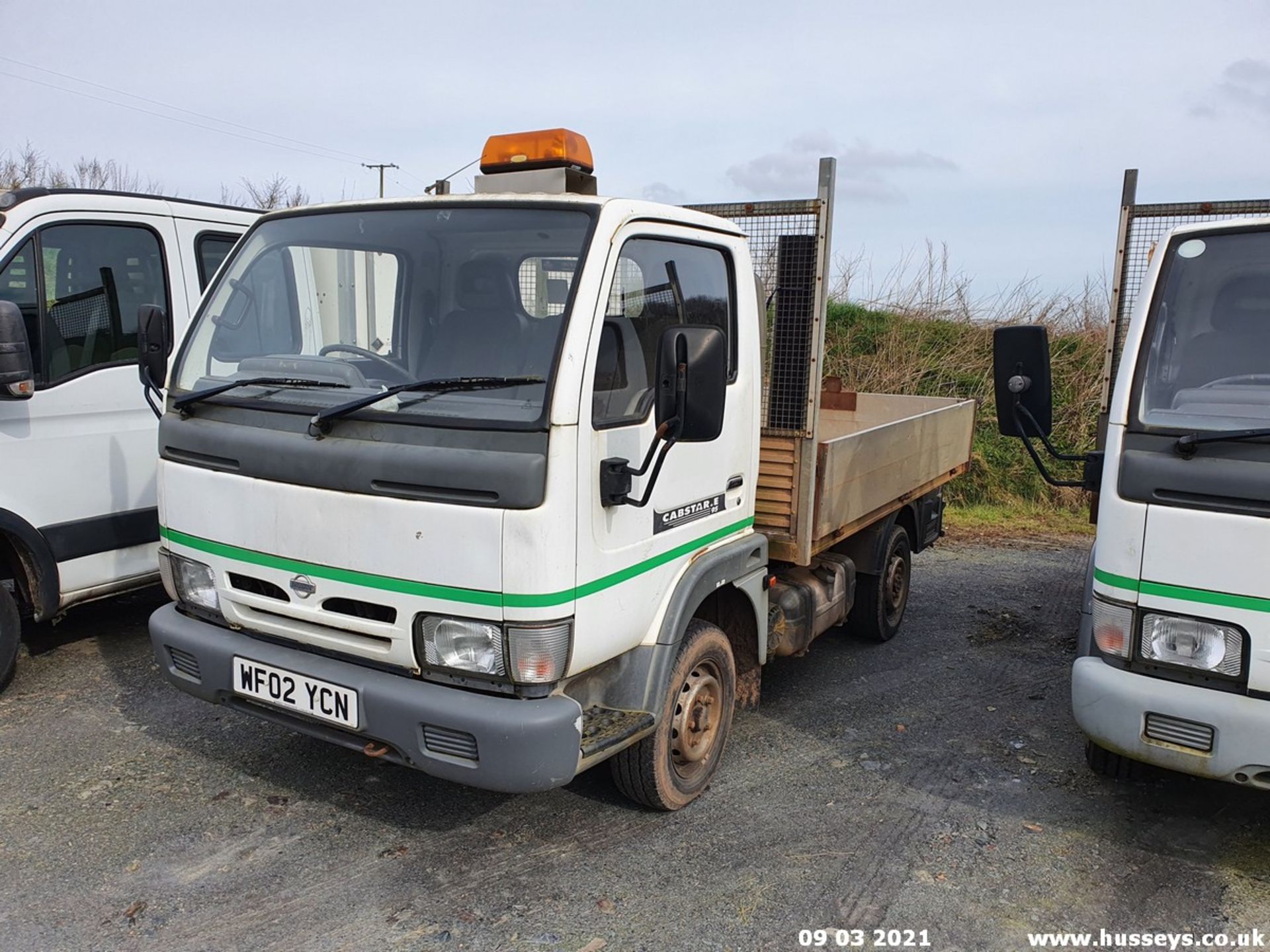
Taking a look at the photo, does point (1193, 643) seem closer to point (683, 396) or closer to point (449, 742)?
point (683, 396)

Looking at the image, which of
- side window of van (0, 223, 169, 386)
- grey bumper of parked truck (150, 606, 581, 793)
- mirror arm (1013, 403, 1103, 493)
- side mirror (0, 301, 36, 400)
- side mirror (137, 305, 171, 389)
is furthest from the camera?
side window of van (0, 223, 169, 386)

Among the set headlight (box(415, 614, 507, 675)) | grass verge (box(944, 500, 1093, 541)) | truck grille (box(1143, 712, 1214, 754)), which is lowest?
grass verge (box(944, 500, 1093, 541))

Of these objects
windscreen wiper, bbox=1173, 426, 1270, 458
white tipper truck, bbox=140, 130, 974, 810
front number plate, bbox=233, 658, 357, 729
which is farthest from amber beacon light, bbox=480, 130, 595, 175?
windscreen wiper, bbox=1173, 426, 1270, 458

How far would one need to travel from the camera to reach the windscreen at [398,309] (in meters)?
3.02

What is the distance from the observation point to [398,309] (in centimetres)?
335

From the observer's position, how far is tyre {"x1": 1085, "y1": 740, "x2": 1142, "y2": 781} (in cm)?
397

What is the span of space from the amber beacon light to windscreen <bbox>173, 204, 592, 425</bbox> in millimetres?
477

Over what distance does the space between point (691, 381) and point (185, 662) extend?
209cm

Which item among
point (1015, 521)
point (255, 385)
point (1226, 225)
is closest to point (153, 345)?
point (255, 385)

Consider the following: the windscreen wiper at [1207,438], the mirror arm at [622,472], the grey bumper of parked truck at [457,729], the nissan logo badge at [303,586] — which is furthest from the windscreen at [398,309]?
the windscreen wiper at [1207,438]

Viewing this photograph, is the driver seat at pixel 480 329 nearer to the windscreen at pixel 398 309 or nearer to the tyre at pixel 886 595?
the windscreen at pixel 398 309

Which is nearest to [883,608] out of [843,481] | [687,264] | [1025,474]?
[843,481]

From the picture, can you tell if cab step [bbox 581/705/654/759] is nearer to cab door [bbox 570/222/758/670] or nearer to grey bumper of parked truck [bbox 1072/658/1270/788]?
cab door [bbox 570/222/758/670]

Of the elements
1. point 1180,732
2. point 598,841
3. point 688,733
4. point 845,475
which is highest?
point 845,475
